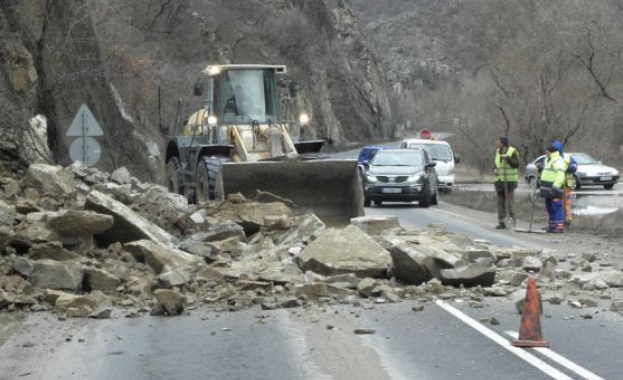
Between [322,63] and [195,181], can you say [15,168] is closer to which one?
[195,181]

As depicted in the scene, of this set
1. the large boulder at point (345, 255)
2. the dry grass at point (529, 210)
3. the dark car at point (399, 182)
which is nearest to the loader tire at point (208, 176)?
the large boulder at point (345, 255)

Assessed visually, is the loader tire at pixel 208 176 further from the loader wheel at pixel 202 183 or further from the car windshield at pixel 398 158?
the car windshield at pixel 398 158

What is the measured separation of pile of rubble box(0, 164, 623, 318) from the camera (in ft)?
38.9

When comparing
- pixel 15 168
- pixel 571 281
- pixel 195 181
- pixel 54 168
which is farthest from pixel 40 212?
pixel 195 181

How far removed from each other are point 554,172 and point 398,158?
10214 millimetres

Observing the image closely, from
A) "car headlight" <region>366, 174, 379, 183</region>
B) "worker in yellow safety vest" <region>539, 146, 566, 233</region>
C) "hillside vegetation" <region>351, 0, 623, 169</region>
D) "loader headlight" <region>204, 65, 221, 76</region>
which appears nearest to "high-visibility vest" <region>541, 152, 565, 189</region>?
"worker in yellow safety vest" <region>539, 146, 566, 233</region>

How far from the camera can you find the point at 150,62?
4625cm

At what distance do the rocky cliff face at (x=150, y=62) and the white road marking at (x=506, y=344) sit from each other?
11534 mm

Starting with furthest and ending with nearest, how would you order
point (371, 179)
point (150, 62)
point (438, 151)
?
point (150, 62), point (438, 151), point (371, 179)

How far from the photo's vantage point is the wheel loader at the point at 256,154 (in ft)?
63.8

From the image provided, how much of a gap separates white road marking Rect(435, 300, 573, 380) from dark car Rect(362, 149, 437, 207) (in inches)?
730

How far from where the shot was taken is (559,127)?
156 ft

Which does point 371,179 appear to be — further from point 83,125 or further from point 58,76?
point 83,125

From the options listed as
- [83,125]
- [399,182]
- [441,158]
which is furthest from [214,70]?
[441,158]
